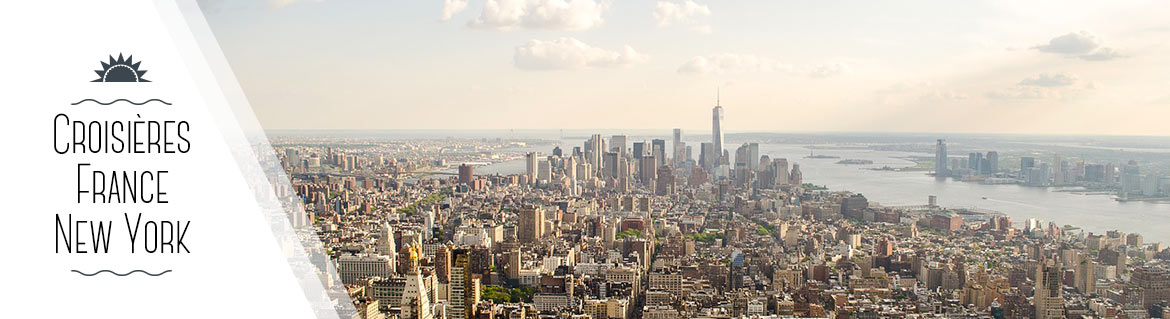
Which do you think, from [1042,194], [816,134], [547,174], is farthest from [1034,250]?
[547,174]

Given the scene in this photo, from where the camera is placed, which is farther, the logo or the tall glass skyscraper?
the tall glass skyscraper

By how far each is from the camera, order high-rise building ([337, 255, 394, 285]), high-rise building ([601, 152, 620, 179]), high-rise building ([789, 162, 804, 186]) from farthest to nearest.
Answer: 1. high-rise building ([601, 152, 620, 179])
2. high-rise building ([789, 162, 804, 186])
3. high-rise building ([337, 255, 394, 285])

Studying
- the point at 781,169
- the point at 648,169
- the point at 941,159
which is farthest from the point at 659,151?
the point at 941,159

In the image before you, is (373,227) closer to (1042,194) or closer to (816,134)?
(816,134)

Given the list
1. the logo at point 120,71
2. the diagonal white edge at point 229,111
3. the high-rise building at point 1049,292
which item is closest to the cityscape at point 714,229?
the high-rise building at point 1049,292

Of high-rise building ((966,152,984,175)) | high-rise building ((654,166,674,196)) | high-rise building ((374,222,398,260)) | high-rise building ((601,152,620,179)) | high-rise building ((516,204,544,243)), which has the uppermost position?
high-rise building ((966,152,984,175))

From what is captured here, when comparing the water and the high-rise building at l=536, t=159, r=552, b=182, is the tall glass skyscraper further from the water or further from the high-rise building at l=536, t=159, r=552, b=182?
the high-rise building at l=536, t=159, r=552, b=182

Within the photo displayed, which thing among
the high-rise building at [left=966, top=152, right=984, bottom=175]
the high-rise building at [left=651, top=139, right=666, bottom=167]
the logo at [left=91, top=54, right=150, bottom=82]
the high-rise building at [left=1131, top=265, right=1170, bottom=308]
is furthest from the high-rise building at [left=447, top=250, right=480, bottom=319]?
the high-rise building at [left=966, top=152, right=984, bottom=175]
